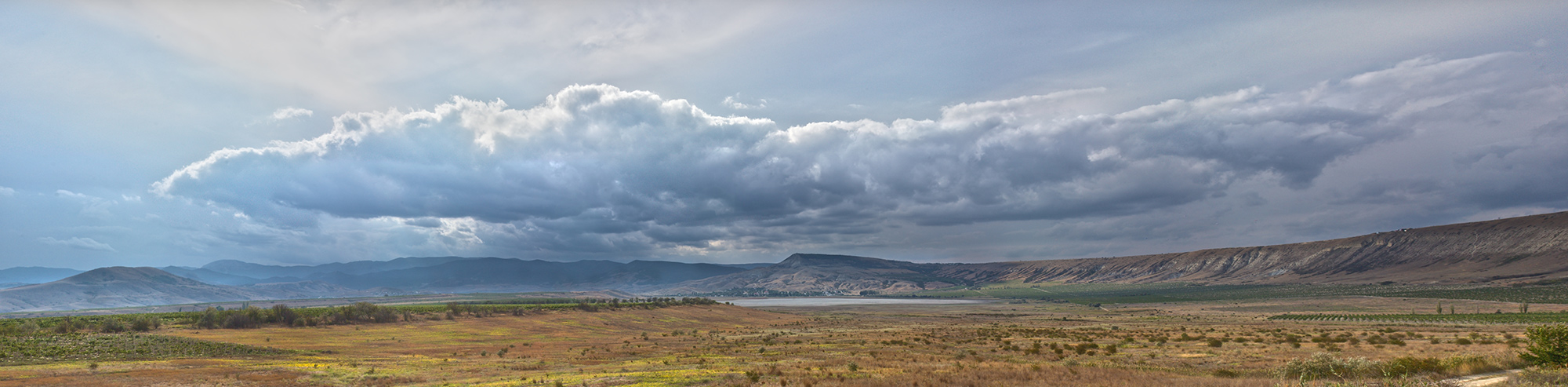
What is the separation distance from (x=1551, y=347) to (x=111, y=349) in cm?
8461

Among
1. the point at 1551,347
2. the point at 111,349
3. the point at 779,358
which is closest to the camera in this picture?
the point at 1551,347

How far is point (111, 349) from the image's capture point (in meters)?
51.1

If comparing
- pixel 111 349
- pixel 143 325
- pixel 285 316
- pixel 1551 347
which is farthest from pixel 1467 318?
pixel 143 325

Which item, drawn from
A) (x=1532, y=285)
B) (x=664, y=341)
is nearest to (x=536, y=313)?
(x=664, y=341)

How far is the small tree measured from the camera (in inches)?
1080

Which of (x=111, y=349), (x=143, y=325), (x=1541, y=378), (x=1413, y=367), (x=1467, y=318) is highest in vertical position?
(x=1541, y=378)

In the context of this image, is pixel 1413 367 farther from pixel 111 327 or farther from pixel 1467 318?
pixel 111 327

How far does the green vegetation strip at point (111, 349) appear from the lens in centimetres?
4598

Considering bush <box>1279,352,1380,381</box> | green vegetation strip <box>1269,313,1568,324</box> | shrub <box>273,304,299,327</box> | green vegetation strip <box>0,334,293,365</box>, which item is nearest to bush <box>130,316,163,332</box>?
shrub <box>273,304,299,327</box>

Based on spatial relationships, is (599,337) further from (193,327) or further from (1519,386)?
(1519,386)

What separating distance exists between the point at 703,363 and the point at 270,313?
80485 millimetres

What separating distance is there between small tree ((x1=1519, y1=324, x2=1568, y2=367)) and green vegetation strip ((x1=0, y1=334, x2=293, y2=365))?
75.4 m

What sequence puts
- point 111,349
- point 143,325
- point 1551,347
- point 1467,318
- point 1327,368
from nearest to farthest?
1. point 1551,347
2. point 1327,368
3. point 111,349
4. point 143,325
5. point 1467,318

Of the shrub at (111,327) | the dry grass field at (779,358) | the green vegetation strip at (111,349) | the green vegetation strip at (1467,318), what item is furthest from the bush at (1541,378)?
the shrub at (111,327)
